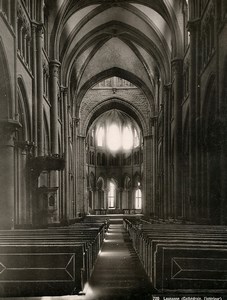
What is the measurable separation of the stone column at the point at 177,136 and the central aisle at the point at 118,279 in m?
10.2

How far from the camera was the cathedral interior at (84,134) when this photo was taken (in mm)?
6261

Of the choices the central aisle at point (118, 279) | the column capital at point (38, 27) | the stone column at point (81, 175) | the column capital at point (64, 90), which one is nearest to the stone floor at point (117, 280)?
the central aisle at point (118, 279)

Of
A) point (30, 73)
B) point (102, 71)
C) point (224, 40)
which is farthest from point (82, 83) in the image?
point (224, 40)

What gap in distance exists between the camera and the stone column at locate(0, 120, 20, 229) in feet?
43.4

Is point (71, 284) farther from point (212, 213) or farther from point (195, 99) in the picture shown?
point (195, 99)

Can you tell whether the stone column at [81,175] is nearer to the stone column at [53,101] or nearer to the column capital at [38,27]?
the stone column at [53,101]

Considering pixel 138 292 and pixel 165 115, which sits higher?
pixel 165 115

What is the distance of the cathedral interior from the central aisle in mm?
32

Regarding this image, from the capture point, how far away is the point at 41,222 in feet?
56.7

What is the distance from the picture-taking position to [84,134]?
1629 inches

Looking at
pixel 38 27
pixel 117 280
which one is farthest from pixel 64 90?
pixel 117 280

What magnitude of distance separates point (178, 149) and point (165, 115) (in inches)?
220

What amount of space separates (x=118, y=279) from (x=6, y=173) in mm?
5801

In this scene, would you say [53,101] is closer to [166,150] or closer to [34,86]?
[34,86]
